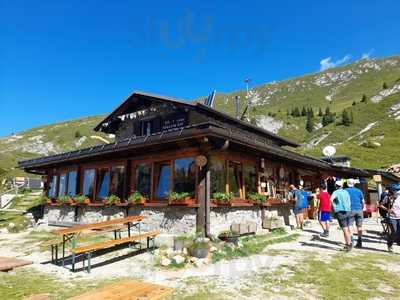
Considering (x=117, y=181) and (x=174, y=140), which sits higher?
(x=174, y=140)

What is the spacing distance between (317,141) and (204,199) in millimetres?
57648

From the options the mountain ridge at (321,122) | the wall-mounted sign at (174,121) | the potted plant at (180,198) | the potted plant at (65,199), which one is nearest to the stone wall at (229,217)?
the potted plant at (180,198)

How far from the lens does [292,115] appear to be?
91.1 meters

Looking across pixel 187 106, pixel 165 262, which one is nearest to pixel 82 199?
pixel 187 106

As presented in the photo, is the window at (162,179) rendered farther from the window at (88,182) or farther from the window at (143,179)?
the window at (88,182)

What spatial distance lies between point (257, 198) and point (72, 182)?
9060 mm

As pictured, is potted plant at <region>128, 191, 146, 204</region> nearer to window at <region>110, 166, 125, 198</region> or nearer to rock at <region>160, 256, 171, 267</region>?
window at <region>110, 166, 125, 198</region>

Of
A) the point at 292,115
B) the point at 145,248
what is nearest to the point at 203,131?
the point at 145,248

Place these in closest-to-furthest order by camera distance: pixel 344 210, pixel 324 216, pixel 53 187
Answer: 1. pixel 344 210
2. pixel 324 216
3. pixel 53 187

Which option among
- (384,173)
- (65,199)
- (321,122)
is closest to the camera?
(65,199)

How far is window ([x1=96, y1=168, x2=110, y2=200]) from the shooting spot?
13.1m

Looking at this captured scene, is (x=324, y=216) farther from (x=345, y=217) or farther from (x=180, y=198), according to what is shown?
(x=180, y=198)

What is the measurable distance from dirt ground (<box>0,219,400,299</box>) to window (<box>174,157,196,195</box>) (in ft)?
8.21

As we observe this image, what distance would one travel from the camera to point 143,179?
11.6m
